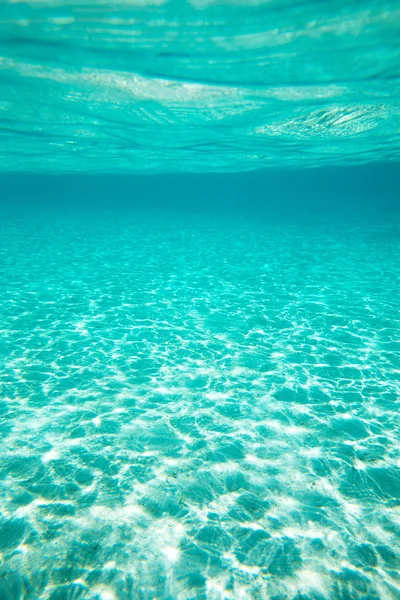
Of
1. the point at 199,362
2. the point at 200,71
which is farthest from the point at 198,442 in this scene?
the point at 200,71

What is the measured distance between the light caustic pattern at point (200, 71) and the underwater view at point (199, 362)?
0.25 feet

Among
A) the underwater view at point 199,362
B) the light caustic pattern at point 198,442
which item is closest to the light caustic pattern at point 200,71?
the underwater view at point 199,362

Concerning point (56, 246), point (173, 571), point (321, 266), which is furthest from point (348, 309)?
point (56, 246)

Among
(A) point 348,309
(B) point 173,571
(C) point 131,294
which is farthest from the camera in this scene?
(C) point 131,294

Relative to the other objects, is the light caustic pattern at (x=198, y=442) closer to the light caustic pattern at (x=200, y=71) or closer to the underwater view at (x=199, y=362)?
the underwater view at (x=199, y=362)

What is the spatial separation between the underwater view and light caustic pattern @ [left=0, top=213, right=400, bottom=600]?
0.03 m

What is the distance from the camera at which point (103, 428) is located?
574cm

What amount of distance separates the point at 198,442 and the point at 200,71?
989cm

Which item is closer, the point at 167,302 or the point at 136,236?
the point at 167,302

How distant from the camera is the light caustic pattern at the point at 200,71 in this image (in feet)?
22.7

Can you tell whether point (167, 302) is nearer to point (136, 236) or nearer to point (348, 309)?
point (348, 309)

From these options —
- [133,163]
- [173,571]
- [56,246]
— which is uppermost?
[133,163]

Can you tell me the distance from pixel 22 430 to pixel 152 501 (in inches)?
107

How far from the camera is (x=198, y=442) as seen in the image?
5.50 metres
